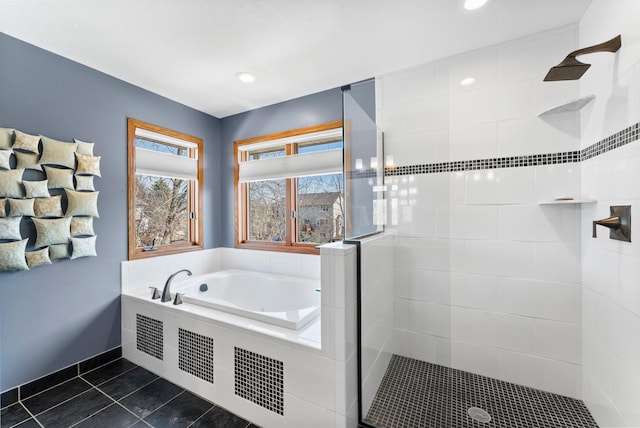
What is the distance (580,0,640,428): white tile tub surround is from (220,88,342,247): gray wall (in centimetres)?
178

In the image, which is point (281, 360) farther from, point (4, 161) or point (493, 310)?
point (4, 161)

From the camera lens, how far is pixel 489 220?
1.89 metres

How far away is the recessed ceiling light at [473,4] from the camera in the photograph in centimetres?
153

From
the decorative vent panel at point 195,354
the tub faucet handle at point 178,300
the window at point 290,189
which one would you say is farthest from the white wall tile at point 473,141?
the tub faucet handle at point 178,300

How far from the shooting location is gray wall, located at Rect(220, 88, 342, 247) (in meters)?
2.65

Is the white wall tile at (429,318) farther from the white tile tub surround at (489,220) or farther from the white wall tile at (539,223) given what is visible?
the white wall tile at (539,223)

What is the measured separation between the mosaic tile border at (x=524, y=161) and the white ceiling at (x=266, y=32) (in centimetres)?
83

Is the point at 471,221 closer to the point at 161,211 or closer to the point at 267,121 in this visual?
the point at 267,121

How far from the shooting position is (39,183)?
6.09 feet

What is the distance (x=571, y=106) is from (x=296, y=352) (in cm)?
218

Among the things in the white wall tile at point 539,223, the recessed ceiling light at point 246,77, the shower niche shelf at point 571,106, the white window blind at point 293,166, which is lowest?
the white wall tile at point 539,223

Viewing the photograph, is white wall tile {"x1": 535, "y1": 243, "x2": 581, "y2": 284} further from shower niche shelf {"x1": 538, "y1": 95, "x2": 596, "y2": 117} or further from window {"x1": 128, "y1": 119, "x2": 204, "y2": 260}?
window {"x1": 128, "y1": 119, "x2": 204, "y2": 260}

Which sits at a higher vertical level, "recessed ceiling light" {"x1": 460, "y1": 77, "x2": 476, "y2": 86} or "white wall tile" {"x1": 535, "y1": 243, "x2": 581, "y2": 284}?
"recessed ceiling light" {"x1": 460, "y1": 77, "x2": 476, "y2": 86}

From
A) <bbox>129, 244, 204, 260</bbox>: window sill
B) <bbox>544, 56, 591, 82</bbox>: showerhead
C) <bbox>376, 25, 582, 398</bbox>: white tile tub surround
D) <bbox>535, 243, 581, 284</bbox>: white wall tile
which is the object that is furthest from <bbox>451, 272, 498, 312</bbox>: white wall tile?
<bbox>129, 244, 204, 260</bbox>: window sill
